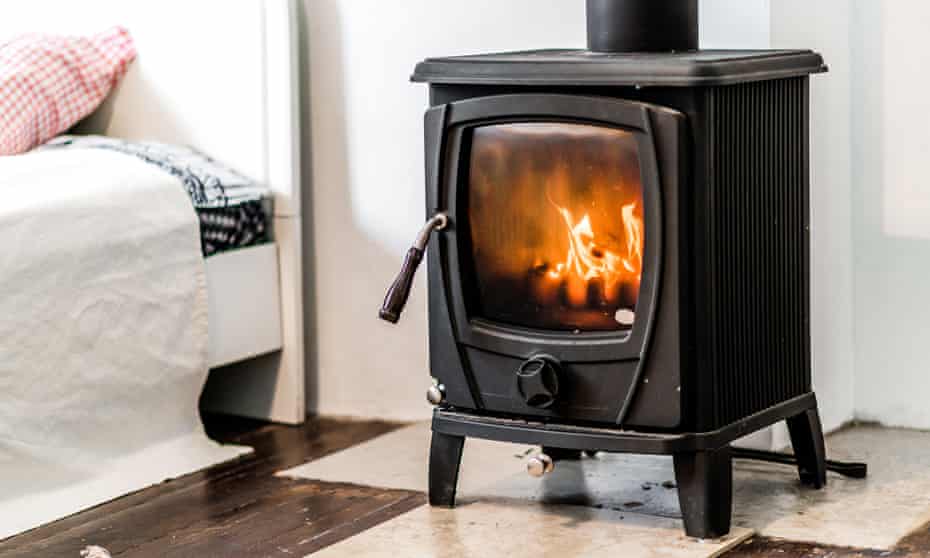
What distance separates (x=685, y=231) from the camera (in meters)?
2.08

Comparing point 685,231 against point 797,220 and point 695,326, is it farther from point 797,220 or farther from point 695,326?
point 797,220

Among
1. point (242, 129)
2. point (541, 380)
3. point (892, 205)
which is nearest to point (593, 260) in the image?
point (541, 380)

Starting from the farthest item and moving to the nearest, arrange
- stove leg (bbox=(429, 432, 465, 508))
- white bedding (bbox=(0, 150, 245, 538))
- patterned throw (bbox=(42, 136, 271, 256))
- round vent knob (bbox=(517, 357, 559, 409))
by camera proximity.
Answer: patterned throw (bbox=(42, 136, 271, 256))
white bedding (bbox=(0, 150, 245, 538))
stove leg (bbox=(429, 432, 465, 508))
round vent knob (bbox=(517, 357, 559, 409))

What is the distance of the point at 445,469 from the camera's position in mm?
2340

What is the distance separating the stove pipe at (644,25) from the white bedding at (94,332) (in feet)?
2.97

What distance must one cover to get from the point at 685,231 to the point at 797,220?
34cm

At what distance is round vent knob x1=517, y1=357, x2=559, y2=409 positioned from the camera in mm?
2170

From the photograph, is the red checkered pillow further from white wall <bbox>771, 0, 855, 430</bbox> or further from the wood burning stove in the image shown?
white wall <bbox>771, 0, 855, 430</bbox>

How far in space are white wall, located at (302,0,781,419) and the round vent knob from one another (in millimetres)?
786

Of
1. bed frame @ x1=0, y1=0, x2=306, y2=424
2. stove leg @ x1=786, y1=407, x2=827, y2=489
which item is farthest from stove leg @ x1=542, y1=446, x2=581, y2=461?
bed frame @ x1=0, y1=0, x2=306, y2=424

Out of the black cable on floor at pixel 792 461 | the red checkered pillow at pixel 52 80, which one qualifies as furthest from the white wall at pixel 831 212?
the red checkered pillow at pixel 52 80

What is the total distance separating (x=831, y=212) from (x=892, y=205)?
0.11 metres

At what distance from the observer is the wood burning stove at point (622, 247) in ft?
6.83

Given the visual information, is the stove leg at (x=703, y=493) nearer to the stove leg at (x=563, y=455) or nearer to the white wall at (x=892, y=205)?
the stove leg at (x=563, y=455)
